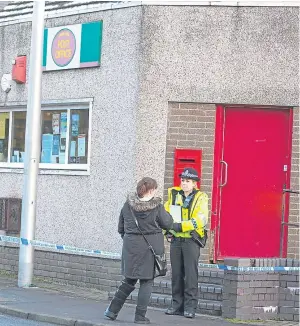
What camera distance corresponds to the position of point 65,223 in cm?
1455

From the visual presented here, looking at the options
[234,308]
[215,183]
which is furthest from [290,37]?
[234,308]

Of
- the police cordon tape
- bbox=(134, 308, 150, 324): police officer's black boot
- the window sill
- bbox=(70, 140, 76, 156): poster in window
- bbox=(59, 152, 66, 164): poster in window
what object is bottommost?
bbox=(134, 308, 150, 324): police officer's black boot

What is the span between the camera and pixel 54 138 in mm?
15258

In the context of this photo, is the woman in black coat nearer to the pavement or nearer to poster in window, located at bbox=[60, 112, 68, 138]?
the pavement

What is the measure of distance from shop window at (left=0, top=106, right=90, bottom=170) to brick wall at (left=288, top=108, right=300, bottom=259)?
3197mm

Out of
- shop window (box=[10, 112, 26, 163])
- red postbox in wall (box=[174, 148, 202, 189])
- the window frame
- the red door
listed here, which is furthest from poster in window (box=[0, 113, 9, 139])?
the red door

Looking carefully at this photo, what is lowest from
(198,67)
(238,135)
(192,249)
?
(192,249)

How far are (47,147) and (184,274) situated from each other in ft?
15.3

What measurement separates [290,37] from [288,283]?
3.53 metres

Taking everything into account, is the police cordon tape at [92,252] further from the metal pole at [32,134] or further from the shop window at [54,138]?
the shop window at [54,138]

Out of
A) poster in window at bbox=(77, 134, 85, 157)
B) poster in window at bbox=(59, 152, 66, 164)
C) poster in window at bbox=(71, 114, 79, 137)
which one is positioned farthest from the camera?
poster in window at bbox=(59, 152, 66, 164)

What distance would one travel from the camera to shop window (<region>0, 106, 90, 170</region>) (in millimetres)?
14641

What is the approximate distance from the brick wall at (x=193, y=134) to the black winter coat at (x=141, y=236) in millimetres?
2719

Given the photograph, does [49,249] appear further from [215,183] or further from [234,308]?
[234,308]
